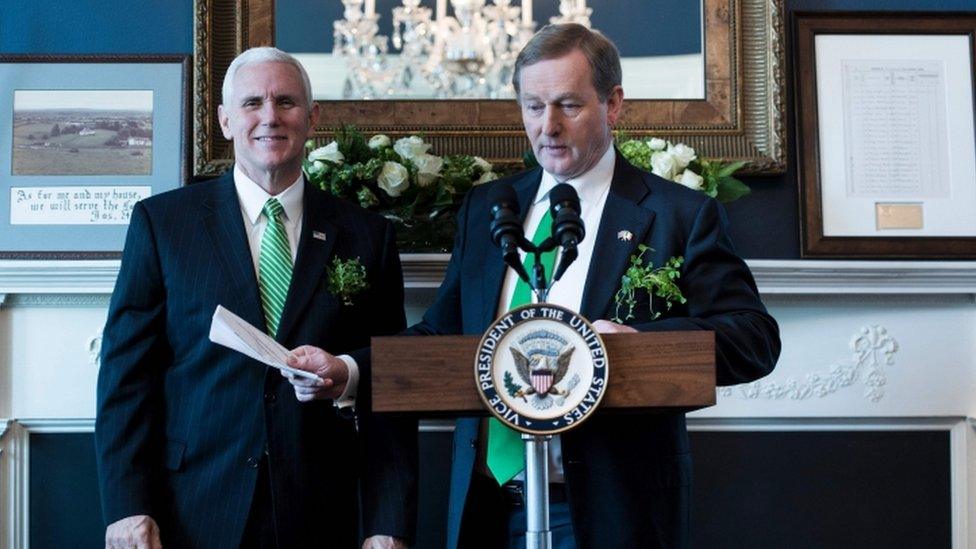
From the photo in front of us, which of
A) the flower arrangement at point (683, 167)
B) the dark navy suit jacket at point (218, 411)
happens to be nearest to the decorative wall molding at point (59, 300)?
the dark navy suit jacket at point (218, 411)

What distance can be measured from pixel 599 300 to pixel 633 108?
4.80ft

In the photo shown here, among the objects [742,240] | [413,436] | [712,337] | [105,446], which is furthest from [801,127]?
[105,446]

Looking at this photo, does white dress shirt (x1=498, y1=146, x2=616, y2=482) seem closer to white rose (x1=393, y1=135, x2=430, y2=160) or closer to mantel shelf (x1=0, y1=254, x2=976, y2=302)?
white rose (x1=393, y1=135, x2=430, y2=160)

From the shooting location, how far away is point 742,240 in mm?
3662

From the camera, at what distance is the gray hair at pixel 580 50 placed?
7.74 feet

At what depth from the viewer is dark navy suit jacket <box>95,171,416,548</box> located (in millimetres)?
2391

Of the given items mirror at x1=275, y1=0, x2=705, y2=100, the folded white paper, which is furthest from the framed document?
the folded white paper

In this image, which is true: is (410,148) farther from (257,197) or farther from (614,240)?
(614,240)

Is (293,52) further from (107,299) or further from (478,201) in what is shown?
(478,201)

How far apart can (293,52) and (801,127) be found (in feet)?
5.04

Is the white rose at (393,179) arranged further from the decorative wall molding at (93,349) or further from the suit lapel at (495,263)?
the decorative wall molding at (93,349)

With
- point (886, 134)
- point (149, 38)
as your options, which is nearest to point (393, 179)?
A: point (149, 38)

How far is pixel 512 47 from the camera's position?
11.8ft

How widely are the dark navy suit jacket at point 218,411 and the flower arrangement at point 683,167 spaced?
100 cm
